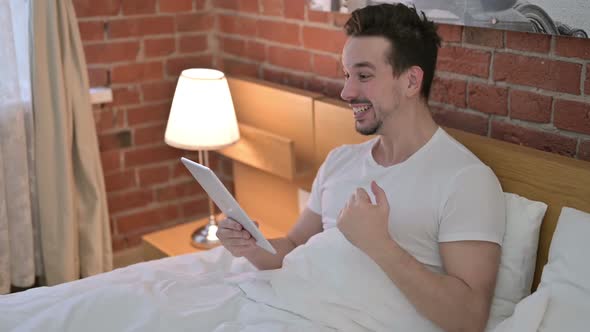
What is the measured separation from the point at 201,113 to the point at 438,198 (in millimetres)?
1119

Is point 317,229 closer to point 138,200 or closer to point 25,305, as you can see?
point 25,305

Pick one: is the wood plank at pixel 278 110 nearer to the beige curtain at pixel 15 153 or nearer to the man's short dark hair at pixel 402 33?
the man's short dark hair at pixel 402 33

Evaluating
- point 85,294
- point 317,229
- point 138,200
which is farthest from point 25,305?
point 138,200

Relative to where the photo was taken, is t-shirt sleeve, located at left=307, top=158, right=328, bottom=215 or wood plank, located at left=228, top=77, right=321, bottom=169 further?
wood plank, located at left=228, top=77, right=321, bottom=169

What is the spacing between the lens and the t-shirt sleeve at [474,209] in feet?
5.75

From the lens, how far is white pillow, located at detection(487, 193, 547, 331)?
6.03 feet

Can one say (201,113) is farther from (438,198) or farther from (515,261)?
(515,261)

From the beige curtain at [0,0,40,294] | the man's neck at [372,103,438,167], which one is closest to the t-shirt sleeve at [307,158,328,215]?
the man's neck at [372,103,438,167]

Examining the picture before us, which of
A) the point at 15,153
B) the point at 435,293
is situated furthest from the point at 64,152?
the point at 435,293

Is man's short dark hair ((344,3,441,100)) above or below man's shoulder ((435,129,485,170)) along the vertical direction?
above

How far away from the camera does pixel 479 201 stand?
179cm

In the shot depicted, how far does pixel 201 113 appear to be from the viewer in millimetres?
2678

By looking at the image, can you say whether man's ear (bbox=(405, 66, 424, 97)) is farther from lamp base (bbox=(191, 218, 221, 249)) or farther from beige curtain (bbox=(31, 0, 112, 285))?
beige curtain (bbox=(31, 0, 112, 285))

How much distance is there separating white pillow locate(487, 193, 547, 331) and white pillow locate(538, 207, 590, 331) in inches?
2.8
